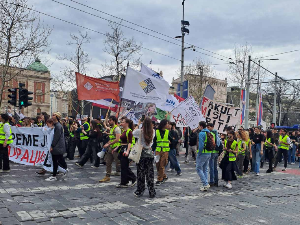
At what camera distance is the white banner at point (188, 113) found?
12953 millimetres

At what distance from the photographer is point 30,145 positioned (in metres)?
10.8

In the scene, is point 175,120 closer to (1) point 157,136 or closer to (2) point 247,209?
(1) point 157,136

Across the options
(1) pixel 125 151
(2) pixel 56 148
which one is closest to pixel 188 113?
(1) pixel 125 151

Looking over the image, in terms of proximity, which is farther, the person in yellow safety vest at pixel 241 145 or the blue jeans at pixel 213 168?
the person in yellow safety vest at pixel 241 145

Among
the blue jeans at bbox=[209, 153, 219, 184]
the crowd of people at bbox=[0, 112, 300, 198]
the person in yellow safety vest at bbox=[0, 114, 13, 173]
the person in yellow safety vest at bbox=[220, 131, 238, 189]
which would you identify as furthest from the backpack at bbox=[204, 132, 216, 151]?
the person in yellow safety vest at bbox=[0, 114, 13, 173]

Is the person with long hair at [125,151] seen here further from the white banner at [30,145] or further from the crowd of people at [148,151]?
A: the white banner at [30,145]

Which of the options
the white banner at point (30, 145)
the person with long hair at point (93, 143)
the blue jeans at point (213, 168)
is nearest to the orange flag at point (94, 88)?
the person with long hair at point (93, 143)

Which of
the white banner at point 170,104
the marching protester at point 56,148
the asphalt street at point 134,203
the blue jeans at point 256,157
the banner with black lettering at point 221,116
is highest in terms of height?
the white banner at point 170,104

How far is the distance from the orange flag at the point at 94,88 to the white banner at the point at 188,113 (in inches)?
108

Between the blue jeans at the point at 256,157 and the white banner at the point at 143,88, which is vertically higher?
the white banner at the point at 143,88

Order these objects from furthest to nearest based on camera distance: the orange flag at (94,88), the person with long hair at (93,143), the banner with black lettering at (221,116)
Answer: the banner with black lettering at (221,116)
the person with long hair at (93,143)
the orange flag at (94,88)

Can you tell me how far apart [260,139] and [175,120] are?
343 cm

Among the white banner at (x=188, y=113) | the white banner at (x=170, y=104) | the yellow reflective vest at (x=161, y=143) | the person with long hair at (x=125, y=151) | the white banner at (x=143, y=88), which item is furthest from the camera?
the white banner at (x=170, y=104)

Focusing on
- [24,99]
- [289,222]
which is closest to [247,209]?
[289,222]
